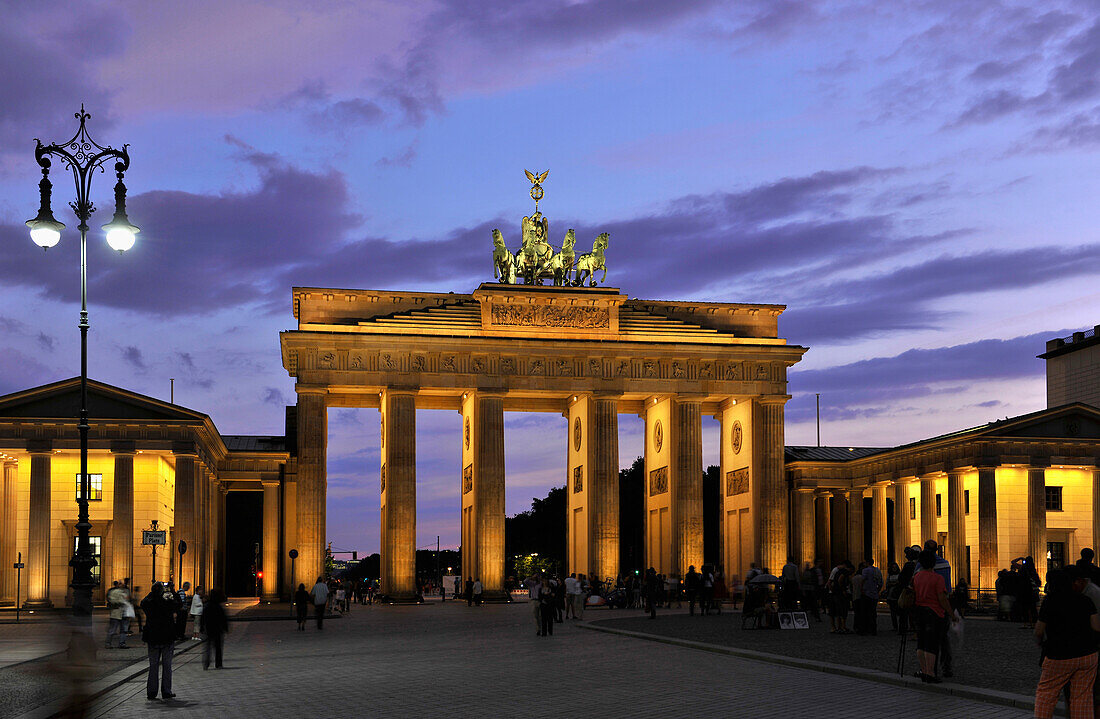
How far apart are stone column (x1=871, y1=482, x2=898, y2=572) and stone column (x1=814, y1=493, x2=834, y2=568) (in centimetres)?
290

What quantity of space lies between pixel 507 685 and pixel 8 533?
4565cm

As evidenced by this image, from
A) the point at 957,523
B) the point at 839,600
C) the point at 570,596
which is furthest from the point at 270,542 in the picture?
the point at 839,600

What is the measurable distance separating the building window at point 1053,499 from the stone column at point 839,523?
55.3 ft

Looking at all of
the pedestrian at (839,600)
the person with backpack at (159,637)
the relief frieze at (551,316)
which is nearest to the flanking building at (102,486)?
the relief frieze at (551,316)

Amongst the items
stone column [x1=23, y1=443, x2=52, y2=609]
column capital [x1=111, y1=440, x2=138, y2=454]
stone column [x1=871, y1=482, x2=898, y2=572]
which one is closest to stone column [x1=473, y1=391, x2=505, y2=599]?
stone column [x1=871, y1=482, x2=898, y2=572]

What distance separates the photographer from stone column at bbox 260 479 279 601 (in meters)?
70.1

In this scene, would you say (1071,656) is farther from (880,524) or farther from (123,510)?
(880,524)

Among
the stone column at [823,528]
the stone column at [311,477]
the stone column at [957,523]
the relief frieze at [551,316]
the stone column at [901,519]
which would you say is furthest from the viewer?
the stone column at [823,528]

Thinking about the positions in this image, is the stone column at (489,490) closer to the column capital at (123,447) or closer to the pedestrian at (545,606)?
the column capital at (123,447)

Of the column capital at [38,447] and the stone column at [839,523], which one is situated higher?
the column capital at [38,447]

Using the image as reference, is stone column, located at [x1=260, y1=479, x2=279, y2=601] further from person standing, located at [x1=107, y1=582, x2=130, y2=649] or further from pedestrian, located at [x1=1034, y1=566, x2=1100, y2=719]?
pedestrian, located at [x1=1034, y1=566, x2=1100, y2=719]

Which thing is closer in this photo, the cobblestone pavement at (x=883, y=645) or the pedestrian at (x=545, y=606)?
the cobblestone pavement at (x=883, y=645)

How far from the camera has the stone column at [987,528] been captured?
202 feet

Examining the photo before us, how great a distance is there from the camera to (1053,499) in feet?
214
